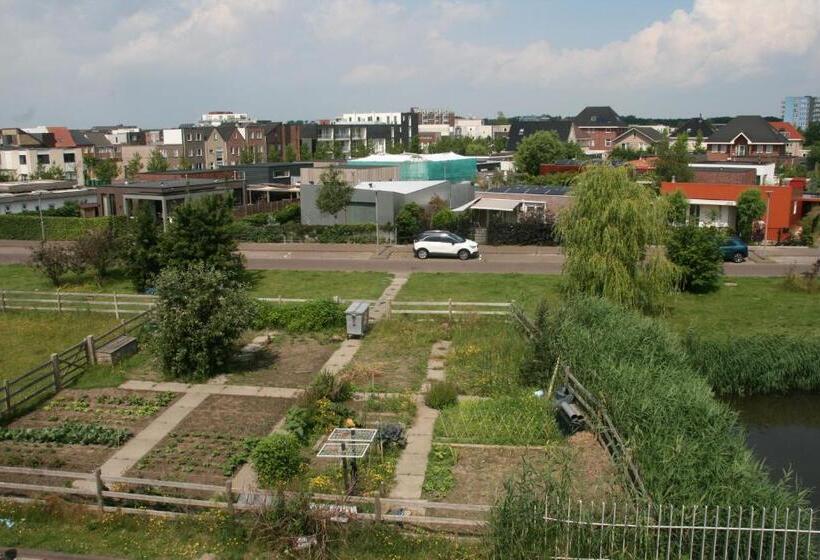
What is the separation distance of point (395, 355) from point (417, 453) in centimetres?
693

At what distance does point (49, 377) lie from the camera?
776 inches

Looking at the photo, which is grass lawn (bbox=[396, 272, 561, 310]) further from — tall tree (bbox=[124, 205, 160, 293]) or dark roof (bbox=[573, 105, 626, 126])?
dark roof (bbox=[573, 105, 626, 126])

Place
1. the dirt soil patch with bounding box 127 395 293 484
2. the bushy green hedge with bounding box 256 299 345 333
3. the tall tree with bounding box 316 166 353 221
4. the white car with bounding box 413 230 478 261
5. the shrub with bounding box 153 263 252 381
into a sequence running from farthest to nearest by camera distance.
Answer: the tall tree with bounding box 316 166 353 221
the white car with bounding box 413 230 478 261
the bushy green hedge with bounding box 256 299 345 333
the shrub with bounding box 153 263 252 381
the dirt soil patch with bounding box 127 395 293 484

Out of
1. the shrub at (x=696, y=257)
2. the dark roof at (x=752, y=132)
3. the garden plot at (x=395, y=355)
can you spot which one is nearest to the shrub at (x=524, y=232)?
the shrub at (x=696, y=257)

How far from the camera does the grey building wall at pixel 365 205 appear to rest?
4312cm

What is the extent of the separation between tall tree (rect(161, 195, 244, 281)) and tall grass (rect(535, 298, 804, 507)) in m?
14.5

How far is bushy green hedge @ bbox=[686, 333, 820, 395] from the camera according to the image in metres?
20.3

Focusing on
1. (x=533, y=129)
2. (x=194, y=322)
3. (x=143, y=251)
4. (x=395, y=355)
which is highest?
(x=533, y=129)

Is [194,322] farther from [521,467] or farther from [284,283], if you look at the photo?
[284,283]

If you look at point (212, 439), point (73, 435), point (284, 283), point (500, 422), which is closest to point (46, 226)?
point (284, 283)

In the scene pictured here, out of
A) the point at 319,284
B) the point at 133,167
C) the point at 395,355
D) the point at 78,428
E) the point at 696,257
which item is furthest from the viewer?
the point at 133,167

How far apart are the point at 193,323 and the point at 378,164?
4263 centimetres

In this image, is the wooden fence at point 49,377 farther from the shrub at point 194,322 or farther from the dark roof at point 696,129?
the dark roof at point 696,129

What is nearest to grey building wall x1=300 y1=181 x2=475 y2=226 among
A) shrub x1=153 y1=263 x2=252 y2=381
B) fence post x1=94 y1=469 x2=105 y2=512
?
shrub x1=153 y1=263 x2=252 y2=381
